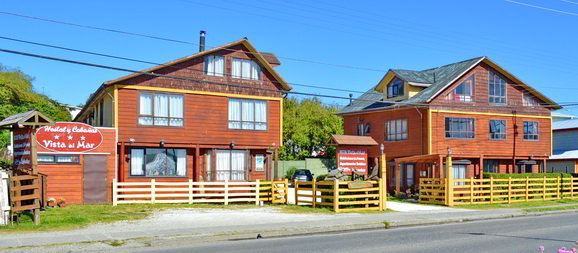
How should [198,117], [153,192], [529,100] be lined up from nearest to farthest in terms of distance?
[153,192] → [198,117] → [529,100]

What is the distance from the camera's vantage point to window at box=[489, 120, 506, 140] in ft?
136

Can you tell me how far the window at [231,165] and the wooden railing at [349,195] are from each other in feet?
22.6

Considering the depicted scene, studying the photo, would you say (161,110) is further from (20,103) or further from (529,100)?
(20,103)

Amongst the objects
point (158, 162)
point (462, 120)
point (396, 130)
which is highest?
point (462, 120)

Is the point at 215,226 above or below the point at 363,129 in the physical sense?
below

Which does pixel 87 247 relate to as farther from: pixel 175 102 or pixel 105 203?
pixel 175 102

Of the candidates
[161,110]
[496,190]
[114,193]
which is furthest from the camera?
[496,190]

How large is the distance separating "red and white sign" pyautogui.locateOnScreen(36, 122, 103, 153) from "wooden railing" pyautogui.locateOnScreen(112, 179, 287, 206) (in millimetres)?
2230

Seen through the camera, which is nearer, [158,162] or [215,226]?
[215,226]

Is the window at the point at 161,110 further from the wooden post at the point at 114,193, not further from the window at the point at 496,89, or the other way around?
the window at the point at 496,89

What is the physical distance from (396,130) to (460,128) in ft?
13.9

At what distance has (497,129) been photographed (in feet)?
137

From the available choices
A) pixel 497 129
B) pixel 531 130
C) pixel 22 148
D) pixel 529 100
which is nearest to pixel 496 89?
pixel 497 129

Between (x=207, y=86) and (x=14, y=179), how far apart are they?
1421 cm
